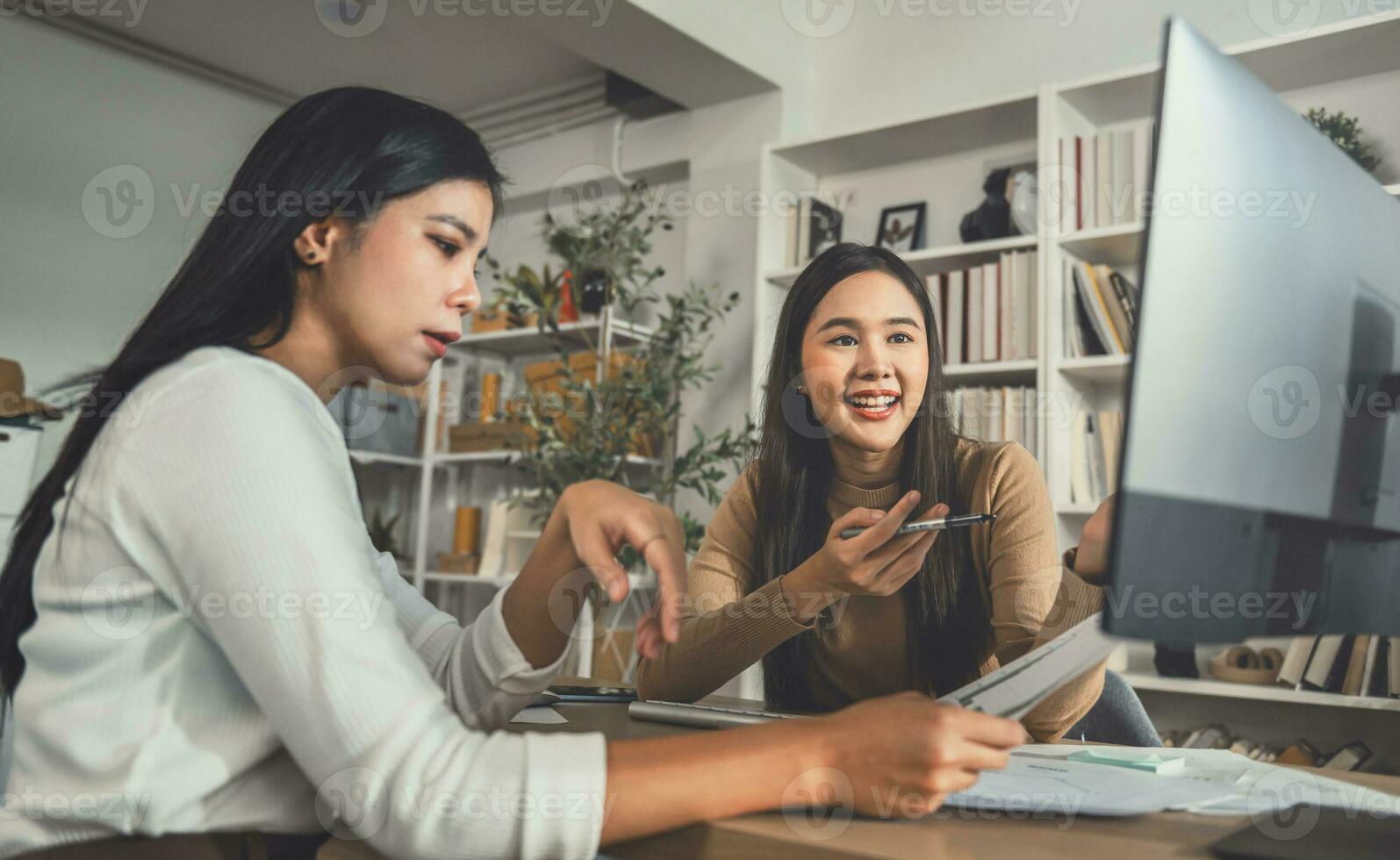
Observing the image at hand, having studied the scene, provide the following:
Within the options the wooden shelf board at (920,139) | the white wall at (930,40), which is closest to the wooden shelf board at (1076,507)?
the wooden shelf board at (920,139)

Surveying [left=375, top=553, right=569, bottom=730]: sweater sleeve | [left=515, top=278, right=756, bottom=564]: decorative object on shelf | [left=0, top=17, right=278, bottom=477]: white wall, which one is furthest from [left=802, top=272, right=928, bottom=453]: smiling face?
[left=0, top=17, right=278, bottom=477]: white wall

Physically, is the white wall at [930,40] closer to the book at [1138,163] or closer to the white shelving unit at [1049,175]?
the white shelving unit at [1049,175]

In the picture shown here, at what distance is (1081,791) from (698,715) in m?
0.40

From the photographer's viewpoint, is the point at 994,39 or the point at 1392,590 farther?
the point at 994,39

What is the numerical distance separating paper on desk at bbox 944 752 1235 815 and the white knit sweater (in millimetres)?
256

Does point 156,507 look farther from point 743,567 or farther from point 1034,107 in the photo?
point 1034,107

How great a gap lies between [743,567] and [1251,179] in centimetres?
117

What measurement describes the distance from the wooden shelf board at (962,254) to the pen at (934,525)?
2.00 metres

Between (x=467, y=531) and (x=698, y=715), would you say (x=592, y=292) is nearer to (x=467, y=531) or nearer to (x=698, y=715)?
(x=467, y=531)

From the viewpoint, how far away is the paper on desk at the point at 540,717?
1.02 metres

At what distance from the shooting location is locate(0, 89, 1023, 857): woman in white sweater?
0.59 meters

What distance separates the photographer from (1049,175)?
117 inches

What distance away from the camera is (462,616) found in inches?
193

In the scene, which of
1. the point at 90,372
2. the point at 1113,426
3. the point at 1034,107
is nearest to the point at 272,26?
the point at 1034,107
